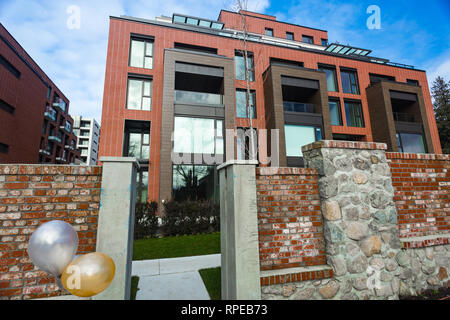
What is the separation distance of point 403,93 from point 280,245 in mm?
20960

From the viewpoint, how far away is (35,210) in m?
2.28

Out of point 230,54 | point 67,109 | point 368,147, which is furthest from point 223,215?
point 67,109

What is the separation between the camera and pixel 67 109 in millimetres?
34844

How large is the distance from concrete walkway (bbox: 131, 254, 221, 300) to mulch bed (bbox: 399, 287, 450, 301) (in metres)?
3.30

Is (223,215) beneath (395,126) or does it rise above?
beneath

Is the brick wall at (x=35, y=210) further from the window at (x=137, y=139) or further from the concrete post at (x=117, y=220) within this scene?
the window at (x=137, y=139)

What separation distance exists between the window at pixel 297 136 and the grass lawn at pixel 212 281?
32.4 feet

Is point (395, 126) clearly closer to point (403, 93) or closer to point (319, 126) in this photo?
point (403, 93)

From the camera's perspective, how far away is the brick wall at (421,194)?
3.43 meters

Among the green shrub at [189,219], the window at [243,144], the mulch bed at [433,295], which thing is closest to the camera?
the mulch bed at [433,295]

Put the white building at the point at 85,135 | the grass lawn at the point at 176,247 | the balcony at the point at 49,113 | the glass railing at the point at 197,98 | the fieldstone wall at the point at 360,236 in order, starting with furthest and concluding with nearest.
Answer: the white building at the point at 85,135 < the balcony at the point at 49,113 < the glass railing at the point at 197,98 < the grass lawn at the point at 176,247 < the fieldstone wall at the point at 360,236

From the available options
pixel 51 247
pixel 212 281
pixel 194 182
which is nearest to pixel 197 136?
pixel 194 182

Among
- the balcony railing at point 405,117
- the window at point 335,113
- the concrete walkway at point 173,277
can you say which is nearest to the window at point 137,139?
the concrete walkway at point 173,277

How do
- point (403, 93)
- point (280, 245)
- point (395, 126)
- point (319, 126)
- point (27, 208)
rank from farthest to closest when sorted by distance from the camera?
point (403, 93) → point (395, 126) → point (319, 126) → point (280, 245) → point (27, 208)
